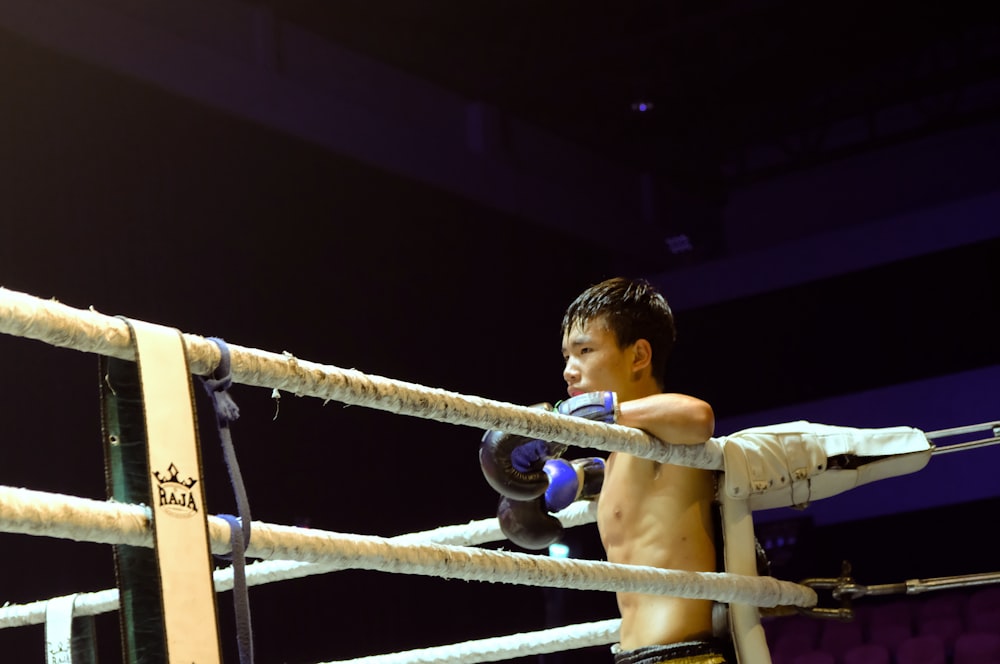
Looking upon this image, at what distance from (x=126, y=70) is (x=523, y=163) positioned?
279cm

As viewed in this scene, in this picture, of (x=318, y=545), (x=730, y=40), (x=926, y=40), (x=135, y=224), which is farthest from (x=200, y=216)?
(x=926, y=40)

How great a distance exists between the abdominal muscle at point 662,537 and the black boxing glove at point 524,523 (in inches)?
6.2

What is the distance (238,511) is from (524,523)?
2.50ft

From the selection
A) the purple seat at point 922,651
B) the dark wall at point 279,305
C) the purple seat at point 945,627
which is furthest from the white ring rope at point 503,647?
the purple seat at point 945,627

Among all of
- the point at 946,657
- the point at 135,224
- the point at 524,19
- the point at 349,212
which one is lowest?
the point at 946,657

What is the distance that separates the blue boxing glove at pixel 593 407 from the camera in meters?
1.42

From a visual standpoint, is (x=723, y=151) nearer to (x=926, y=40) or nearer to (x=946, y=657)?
(x=926, y=40)

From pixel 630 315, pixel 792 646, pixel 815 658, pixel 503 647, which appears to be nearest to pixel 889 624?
pixel 792 646

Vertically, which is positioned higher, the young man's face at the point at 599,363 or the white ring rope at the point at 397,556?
the young man's face at the point at 599,363

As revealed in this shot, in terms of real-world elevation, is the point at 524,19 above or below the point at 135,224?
above

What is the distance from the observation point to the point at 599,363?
72.6 inches

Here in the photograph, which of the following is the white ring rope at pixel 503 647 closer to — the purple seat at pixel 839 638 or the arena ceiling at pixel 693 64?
the purple seat at pixel 839 638

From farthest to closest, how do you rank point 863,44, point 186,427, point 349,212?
point 863,44
point 349,212
point 186,427

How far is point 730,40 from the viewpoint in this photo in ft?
21.6
